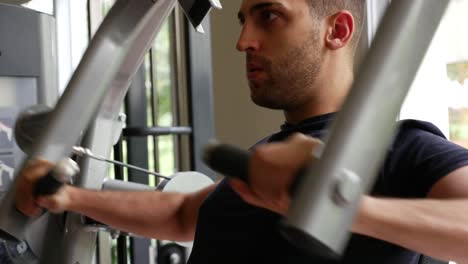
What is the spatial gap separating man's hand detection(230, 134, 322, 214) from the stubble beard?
0.67m

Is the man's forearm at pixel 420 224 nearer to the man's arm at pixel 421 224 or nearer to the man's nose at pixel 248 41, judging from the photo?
the man's arm at pixel 421 224

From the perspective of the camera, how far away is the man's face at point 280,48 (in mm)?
1359

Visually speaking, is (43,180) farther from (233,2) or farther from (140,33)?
(233,2)

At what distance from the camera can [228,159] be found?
0.71 meters

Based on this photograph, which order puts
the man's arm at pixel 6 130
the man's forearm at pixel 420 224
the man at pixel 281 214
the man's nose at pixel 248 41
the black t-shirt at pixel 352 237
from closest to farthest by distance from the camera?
the man's forearm at pixel 420 224
the man at pixel 281 214
the black t-shirt at pixel 352 237
the man's nose at pixel 248 41
the man's arm at pixel 6 130

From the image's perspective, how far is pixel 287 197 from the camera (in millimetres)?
686

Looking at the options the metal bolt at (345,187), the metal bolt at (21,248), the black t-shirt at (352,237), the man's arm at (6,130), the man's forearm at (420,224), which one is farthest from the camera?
the man's arm at (6,130)

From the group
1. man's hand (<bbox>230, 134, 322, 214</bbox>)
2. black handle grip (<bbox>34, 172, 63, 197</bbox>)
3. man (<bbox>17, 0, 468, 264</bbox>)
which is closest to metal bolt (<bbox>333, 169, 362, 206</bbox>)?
man's hand (<bbox>230, 134, 322, 214</bbox>)

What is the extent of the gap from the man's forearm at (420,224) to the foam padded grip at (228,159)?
14 cm

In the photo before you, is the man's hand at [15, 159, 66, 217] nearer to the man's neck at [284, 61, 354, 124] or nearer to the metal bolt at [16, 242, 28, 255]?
the metal bolt at [16, 242, 28, 255]

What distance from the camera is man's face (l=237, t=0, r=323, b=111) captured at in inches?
53.5

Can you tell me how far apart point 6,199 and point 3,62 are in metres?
0.76

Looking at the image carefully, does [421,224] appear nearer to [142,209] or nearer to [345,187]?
[345,187]

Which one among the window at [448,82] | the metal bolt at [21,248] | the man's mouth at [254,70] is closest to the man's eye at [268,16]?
the man's mouth at [254,70]
